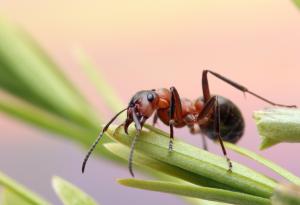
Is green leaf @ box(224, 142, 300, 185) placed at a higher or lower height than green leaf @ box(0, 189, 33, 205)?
higher

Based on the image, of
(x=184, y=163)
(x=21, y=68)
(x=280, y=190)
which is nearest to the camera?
(x=280, y=190)


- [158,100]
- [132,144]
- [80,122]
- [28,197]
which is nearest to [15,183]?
[28,197]

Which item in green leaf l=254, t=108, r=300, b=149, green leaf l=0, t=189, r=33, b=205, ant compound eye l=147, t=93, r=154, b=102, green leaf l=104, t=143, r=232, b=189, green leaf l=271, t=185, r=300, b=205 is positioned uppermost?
green leaf l=254, t=108, r=300, b=149

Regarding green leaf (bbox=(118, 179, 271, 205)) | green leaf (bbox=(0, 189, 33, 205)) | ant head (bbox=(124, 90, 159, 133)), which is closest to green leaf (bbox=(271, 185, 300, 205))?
green leaf (bbox=(118, 179, 271, 205))

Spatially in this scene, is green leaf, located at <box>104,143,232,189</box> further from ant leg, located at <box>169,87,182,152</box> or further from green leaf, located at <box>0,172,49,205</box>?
ant leg, located at <box>169,87,182,152</box>

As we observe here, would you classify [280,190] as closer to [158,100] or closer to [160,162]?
[160,162]

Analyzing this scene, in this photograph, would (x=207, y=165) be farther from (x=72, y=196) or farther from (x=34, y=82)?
(x=34, y=82)
